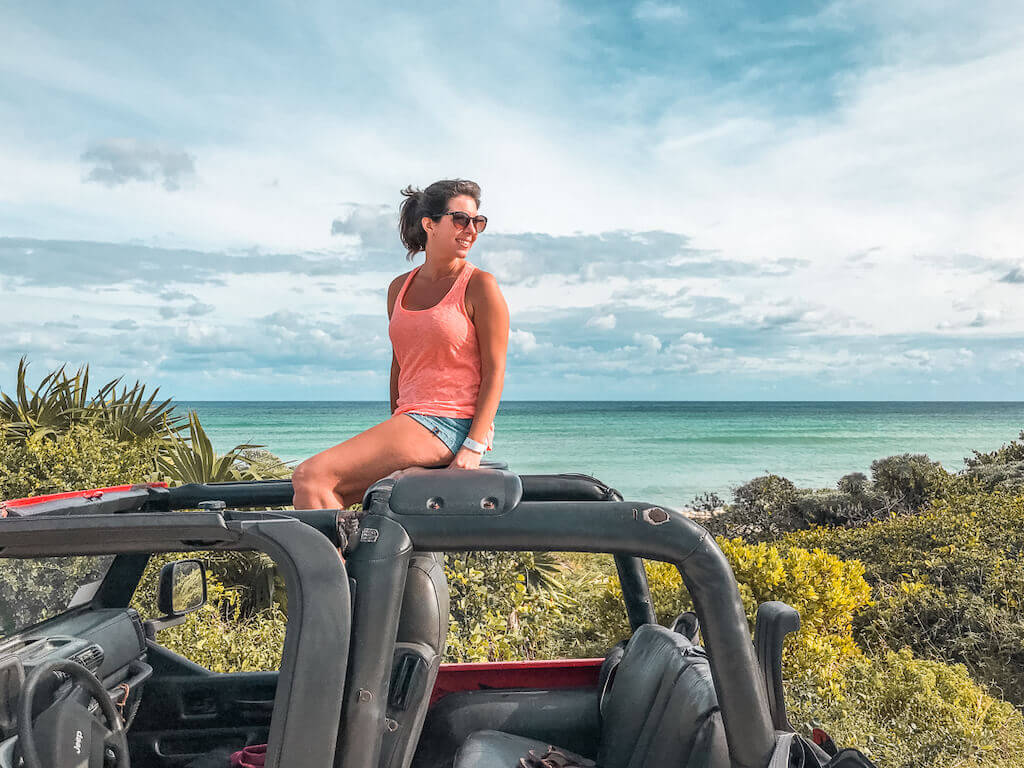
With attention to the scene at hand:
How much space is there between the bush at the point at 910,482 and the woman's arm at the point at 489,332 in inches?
344

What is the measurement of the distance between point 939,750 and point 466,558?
345 cm

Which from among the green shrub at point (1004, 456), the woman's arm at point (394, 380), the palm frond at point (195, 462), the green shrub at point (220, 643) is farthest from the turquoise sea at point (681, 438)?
the woman's arm at point (394, 380)

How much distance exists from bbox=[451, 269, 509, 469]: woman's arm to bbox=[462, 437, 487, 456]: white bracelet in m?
0.03

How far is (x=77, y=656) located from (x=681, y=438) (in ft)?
174

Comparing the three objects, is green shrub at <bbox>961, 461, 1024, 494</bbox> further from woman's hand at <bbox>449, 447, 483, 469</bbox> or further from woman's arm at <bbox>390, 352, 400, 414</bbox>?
woman's hand at <bbox>449, 447, 483, 469</bbox>

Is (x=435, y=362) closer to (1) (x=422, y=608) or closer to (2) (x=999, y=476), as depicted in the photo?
(1) (x=422, y=608)

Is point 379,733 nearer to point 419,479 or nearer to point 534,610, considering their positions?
point 419,479

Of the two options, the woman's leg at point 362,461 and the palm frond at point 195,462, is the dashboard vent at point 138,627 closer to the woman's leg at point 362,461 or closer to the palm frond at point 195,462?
the woman's leg at point 362,461

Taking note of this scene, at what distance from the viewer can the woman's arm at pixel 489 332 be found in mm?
3182

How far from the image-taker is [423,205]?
11.3 feet

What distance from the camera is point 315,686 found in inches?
68.5

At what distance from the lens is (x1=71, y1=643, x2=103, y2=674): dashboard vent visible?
2553mm

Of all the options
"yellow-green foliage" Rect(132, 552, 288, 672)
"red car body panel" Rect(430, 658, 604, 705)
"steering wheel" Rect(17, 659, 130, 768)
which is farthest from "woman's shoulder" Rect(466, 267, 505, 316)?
"yellow-green foliage" Rect(132, 552, 288, 672)

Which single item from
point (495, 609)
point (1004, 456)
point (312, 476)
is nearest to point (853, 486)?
point (1004, 456)
